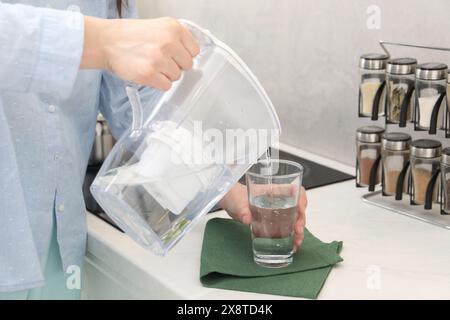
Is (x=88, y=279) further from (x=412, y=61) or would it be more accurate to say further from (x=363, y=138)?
(x=412, y=61)

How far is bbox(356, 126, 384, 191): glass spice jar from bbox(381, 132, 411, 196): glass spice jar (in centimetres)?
3

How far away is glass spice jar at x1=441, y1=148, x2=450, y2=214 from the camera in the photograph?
4.14ft

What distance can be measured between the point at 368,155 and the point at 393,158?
0.08m

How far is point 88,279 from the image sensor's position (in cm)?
137

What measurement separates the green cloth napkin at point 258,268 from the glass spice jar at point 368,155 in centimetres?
27

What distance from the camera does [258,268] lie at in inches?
43.8

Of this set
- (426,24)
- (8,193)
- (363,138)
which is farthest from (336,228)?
(8,193)

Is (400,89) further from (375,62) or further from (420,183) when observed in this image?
(420,183)

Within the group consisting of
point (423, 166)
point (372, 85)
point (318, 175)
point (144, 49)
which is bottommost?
point (318, 175)

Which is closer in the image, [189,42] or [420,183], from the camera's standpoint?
[189,42]

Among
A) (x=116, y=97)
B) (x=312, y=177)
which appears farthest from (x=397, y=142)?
(x=116, y=97)

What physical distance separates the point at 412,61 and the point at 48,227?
705mm

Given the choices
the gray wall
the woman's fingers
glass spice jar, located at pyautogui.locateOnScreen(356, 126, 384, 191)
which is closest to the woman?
the woman's fingers

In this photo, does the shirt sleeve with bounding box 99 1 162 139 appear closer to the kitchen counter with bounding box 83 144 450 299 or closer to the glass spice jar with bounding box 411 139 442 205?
the kitchen counter with bounding box 83 144 450 299
